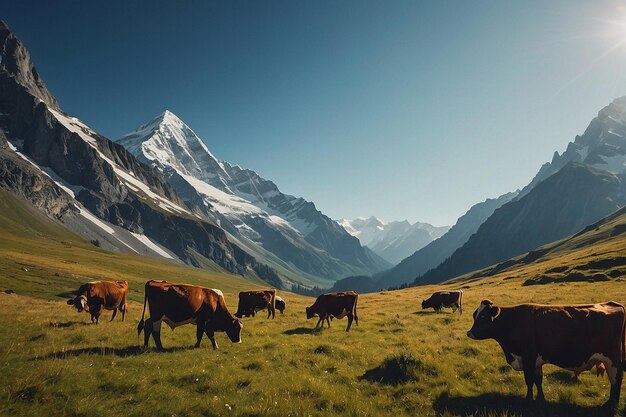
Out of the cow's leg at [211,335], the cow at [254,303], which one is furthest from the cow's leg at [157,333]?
the cow at [254,303]

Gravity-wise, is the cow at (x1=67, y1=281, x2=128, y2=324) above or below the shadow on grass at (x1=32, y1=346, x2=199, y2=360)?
above

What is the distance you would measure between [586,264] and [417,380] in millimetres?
73627

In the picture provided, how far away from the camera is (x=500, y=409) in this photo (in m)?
11.0

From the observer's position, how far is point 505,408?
1105 cm

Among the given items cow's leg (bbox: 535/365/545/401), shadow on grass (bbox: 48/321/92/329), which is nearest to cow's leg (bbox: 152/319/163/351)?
shadow on grass (bbox: 48/321/92/329)

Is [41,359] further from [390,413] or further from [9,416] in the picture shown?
[390,413]

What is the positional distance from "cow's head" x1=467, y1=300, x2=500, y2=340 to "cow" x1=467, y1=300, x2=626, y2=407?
0.82m

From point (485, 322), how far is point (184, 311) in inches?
506

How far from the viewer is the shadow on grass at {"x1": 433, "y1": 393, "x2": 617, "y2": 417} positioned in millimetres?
10680

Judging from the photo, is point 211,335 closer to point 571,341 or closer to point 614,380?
point 571,341

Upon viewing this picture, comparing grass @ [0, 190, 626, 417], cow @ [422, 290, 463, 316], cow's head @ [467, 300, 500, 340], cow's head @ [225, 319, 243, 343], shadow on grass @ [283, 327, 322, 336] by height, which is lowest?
shadow on grass @ [283, 327, 322, 336]

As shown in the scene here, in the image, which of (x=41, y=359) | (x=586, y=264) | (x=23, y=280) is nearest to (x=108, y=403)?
(x=41, y=359)

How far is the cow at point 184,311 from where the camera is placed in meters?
17.1

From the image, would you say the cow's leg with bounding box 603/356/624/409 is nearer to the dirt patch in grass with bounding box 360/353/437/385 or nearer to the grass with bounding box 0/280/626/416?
the grass with bounding box 0/280/626/416
